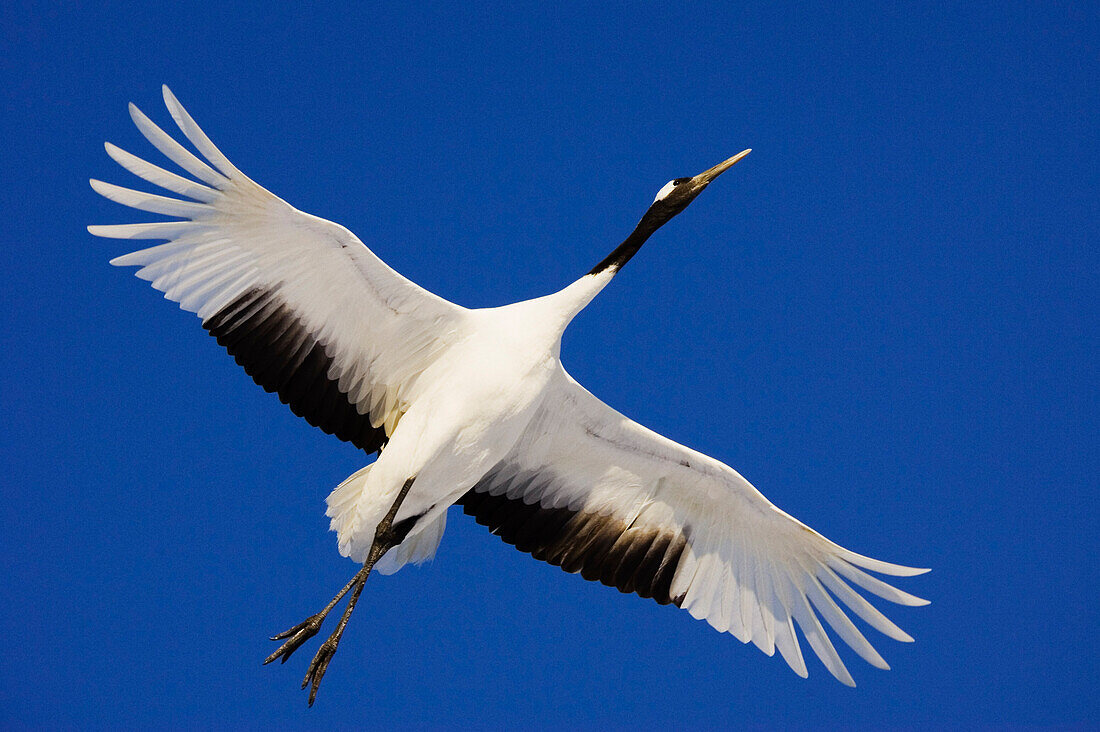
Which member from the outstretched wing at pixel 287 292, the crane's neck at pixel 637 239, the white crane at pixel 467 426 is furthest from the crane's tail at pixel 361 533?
the crane's neck at pixel 637 239

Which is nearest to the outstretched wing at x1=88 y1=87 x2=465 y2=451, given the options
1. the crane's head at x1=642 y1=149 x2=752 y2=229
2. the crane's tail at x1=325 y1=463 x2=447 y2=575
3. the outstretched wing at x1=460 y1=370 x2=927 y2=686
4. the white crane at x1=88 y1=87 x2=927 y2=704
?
the white crane at x1=88 y1=87 x2=927 y2=704

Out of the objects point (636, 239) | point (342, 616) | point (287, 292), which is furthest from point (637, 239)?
point (342, 616)

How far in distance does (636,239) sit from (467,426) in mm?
1853

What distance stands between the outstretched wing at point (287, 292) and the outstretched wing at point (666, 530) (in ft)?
3.43

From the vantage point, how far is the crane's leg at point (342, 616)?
26.2ft

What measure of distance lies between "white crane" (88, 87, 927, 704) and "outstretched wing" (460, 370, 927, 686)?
0.04ft

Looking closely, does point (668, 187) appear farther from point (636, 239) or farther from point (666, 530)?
point (666, 530)

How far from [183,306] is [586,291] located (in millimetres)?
2650

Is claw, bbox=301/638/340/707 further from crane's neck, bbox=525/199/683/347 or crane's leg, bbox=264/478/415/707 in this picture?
crane's neck, bbox=525/199/683/347

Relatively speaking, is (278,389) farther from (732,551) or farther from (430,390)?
(732,551)

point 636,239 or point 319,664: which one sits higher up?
point 636,239

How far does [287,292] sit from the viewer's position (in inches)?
320

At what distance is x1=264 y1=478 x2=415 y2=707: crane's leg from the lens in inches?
314

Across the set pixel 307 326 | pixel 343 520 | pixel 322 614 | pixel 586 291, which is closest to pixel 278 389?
pixel 307 326
